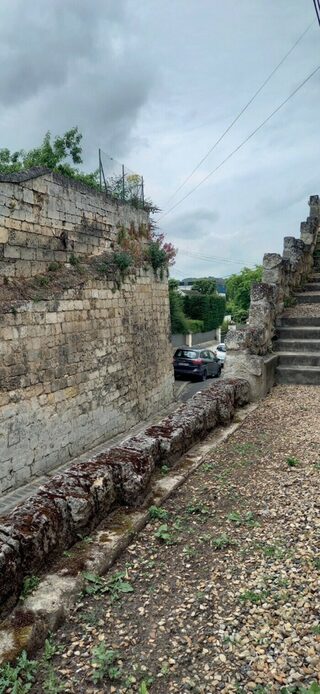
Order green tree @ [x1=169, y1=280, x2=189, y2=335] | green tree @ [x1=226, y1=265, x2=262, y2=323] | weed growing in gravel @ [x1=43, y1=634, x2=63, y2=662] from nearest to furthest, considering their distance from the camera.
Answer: weed growing in gravel @ [x1=43, y1=634, x2=63, y2=662], green tree @ [x1=169, y1=280, x2=189, y2=335], green tree @ [x1=226, y1=265, x2=262, y2=323]

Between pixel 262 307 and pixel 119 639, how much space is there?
4.96 metres

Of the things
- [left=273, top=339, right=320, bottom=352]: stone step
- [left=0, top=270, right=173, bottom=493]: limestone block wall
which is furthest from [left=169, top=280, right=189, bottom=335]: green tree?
[left=273, top=339, right=320, bottom=352]: stone step

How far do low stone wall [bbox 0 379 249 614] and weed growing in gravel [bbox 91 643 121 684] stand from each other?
1.33 feet

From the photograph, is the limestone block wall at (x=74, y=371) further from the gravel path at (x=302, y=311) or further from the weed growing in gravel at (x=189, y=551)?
the weed growing in gravel at (x=189, y=551)

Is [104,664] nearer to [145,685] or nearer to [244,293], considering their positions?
[145,685]

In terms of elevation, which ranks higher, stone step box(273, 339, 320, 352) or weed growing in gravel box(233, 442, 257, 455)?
stone step box(273, 339, 320, 352)

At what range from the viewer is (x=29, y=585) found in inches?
79.9

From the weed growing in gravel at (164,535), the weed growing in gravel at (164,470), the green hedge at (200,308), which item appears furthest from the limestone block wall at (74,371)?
the green hedge at (200,308)

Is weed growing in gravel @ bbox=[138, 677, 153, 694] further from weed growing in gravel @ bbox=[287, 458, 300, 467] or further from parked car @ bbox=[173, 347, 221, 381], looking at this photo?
parked car @ bbox=[173, 347, 221, 381]

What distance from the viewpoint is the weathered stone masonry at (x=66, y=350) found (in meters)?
7.66

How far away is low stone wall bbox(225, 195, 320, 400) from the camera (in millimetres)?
5652

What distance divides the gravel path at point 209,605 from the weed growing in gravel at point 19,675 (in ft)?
0.11

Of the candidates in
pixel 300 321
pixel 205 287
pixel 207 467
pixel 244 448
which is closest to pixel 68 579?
pixel 207 467

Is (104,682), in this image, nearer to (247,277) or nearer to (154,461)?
(154,461)
